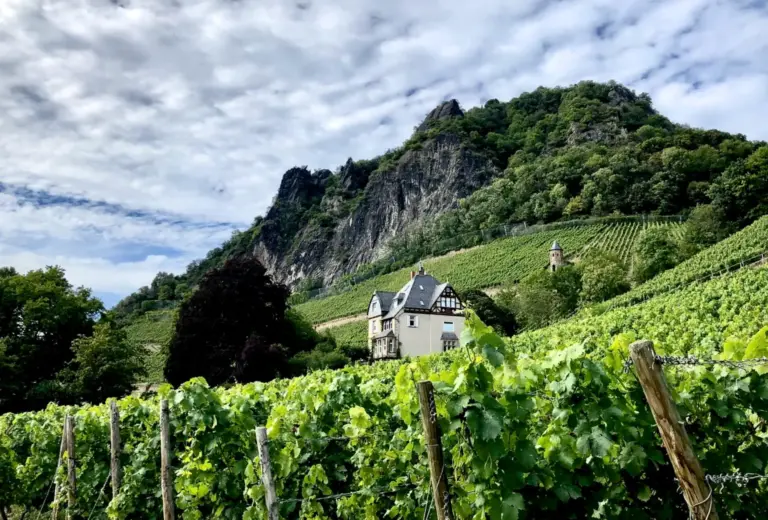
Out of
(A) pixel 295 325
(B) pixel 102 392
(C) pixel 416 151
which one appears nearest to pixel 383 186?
(C) pixel 416 151

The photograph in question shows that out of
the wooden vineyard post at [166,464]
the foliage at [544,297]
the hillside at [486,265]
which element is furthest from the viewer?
the hillside at [486,265]

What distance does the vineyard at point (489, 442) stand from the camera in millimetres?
2965

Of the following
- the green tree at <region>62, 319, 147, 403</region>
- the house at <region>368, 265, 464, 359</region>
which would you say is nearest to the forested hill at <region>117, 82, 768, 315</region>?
the house at <region>368, 265, 464, 359</region>

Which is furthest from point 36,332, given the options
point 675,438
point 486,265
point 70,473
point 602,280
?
point 486,265

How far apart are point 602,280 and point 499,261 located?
2061cm

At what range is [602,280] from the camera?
131 feet

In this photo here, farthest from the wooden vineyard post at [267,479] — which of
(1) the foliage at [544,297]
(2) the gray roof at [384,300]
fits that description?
(2) the gray roof at [384,300]

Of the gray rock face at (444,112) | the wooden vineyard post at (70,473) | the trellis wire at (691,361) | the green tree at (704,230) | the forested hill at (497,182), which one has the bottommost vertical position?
the wooden vineyard post at (70,473)

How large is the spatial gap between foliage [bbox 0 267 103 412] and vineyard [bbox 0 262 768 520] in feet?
76.2

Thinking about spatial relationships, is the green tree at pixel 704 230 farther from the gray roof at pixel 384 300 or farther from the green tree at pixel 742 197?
the gray roof at pixel 384 300

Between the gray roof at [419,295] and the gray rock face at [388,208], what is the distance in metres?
66.6

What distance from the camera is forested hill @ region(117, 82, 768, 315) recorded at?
6925 centimetres

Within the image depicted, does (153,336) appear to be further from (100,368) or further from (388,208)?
(388,208)

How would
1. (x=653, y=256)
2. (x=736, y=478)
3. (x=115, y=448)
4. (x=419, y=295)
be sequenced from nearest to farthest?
(x=736, y=478) → (x=115, y=448) → (x=653, y=256) → (x=419, y=295)
